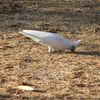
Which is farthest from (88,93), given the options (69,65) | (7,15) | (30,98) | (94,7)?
(94,7)

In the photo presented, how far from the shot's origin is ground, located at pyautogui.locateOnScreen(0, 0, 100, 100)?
523cm

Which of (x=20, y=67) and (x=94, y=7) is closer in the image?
(x=20, y=67)

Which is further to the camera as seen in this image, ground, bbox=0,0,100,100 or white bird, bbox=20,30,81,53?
white bird, bbox=20,30,81,53

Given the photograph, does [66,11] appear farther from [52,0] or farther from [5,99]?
[5,99]

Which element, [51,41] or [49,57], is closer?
[49,57]

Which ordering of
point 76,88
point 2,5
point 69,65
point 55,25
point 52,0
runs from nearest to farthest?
point 76,88, point 69,65, point 55,25, point 2,5, point 52,0

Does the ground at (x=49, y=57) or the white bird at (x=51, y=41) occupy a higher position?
the white bird at (x=51, y=41)

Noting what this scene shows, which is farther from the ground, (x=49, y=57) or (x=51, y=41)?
(x=51, y=41)

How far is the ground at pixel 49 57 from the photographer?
5.23 meters

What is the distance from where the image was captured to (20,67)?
19.9 ft

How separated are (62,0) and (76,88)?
236 inches

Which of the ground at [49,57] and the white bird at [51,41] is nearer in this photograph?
the ground at [49,57]

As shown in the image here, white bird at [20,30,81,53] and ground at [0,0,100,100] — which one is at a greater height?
white bird at [20,30,81,53]

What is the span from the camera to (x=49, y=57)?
6.53 m
